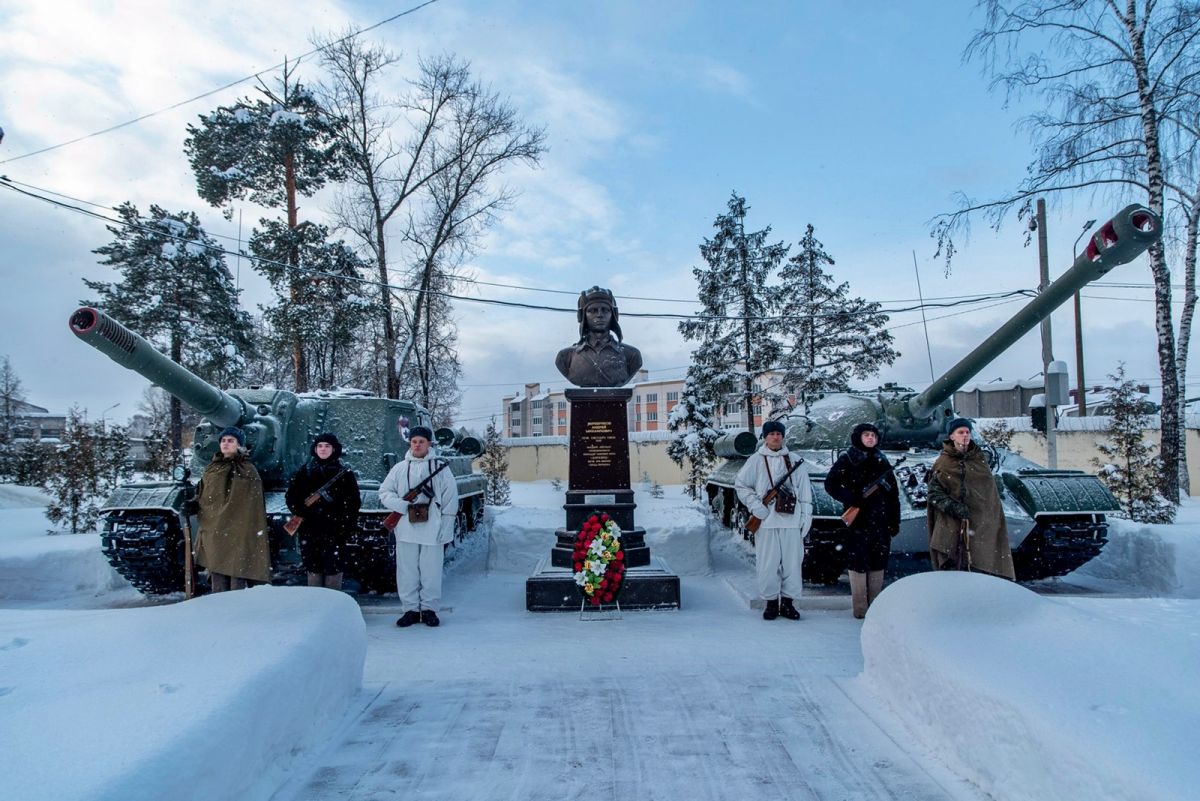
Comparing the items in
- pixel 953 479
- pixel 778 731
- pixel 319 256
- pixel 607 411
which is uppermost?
pixel 319 256

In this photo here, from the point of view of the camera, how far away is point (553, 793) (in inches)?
119

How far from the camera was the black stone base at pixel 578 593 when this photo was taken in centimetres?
690

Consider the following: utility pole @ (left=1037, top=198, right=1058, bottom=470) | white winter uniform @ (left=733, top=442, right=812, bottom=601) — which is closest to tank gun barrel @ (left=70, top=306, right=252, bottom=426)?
white winter uniform @ (left=733, top=442, right=812, bottom=601)

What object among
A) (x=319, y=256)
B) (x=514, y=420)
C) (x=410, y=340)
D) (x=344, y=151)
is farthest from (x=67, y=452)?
(x=514, y=420)

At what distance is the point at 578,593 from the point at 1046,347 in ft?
35.2

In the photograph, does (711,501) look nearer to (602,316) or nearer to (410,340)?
(602,316)

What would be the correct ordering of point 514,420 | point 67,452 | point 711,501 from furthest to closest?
point 514,420
point 711,501
point 67,452

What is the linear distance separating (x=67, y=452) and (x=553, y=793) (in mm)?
12265

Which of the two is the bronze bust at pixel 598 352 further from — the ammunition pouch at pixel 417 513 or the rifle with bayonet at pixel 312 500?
the rifle with bayonet at pixel 312 500

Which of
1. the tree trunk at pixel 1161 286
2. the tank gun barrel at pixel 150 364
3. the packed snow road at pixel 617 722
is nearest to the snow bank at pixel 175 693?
the packed snow road at pixel 617 722

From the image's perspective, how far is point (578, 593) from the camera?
22.8 ft

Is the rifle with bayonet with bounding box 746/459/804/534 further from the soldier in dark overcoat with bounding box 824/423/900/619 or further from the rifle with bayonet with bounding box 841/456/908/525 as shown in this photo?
the rifle with bayonet with bounding box 841/456/908/525

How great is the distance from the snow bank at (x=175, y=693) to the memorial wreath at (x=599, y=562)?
104 inches

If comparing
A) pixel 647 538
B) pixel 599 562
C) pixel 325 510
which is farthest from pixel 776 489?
pixel 647 538
